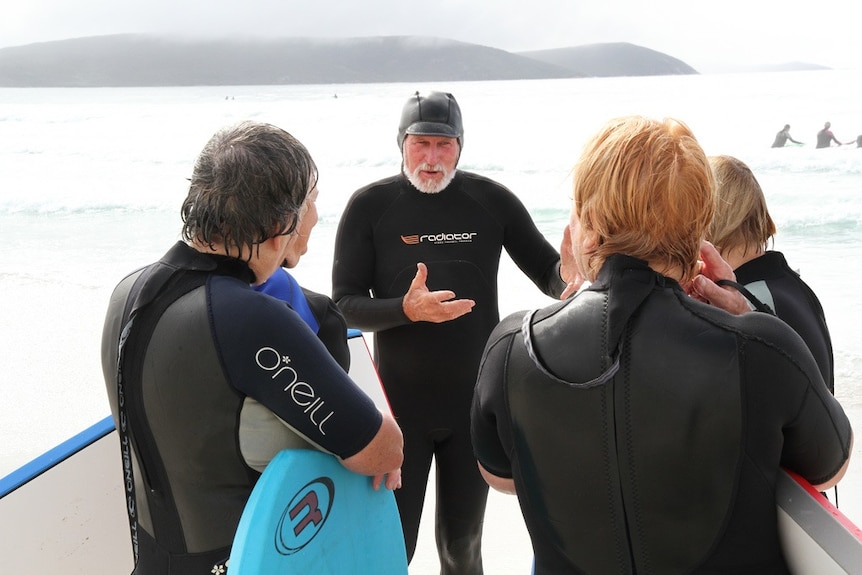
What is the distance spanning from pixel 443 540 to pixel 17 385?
199 inches

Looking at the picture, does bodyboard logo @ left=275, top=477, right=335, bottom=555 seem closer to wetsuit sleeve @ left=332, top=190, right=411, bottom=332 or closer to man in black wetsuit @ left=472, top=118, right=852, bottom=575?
man in black wetsuit @ left=472, top=118, right=852, bottom=575

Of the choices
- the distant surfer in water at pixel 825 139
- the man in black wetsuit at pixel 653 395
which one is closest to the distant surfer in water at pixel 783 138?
the distant surfer in water at pixel 825 139

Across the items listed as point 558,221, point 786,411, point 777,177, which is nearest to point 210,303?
point 786,411

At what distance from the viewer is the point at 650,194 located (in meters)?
1.17

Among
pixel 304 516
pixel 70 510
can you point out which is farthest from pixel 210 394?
pixel 70 510

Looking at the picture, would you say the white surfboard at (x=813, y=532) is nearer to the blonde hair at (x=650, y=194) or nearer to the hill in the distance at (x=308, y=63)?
the blonde hair at (x=650, y=194)

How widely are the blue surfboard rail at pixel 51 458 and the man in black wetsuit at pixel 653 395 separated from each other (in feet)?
3.97

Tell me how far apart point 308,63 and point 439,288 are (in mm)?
63055

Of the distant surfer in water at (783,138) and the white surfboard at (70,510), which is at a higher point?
the white surfboard at (70,510)

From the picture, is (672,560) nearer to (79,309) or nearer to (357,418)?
(357,418)

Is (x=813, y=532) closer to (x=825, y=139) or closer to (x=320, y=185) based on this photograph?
(x=320, y=185)

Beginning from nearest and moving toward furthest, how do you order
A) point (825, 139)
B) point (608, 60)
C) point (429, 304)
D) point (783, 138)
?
point (429, 304) < point (825, 139) < point (783, 138) < point (608, 60)

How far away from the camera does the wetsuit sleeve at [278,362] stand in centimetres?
123

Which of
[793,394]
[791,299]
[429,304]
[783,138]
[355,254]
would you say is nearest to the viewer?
[793,394]
